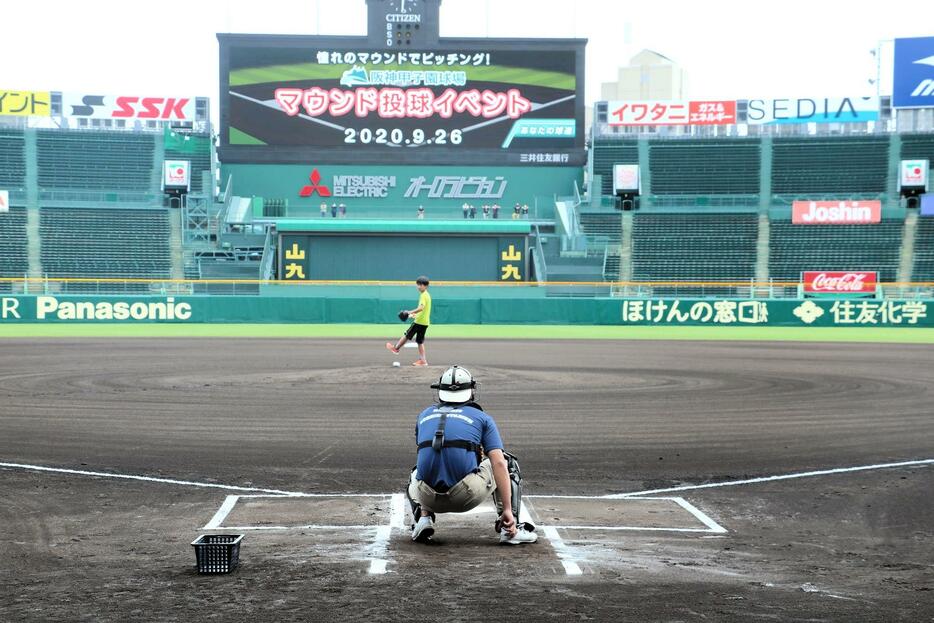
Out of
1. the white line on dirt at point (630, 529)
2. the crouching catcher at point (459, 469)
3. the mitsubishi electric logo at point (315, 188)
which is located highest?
the mitsubishi electric logo at point (315, 188)

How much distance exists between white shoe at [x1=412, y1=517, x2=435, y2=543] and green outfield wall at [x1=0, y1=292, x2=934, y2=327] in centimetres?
3502

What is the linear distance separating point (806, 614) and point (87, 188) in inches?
2290

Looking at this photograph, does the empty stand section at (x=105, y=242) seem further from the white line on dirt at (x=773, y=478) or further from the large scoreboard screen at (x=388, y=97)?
the white line on dirt at (x=773, y=478)

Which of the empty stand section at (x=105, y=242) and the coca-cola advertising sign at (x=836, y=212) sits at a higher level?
the coca-cola advertising sign at (x=836, y=212)

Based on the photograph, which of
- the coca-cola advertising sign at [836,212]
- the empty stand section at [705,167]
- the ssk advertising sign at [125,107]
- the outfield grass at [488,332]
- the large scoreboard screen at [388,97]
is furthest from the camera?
the empty stand section at [705,167]

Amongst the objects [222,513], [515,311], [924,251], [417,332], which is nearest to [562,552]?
[222,513]

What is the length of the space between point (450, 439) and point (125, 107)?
55.7 m

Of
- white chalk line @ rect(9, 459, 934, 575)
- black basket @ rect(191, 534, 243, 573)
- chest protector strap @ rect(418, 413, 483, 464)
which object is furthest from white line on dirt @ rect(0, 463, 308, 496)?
black basket @ rect(191, 534, 243, 573)

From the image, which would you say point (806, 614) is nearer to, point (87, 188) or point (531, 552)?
point (531, 552)

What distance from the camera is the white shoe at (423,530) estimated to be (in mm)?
8000

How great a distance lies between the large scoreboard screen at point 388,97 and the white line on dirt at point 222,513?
46641mm

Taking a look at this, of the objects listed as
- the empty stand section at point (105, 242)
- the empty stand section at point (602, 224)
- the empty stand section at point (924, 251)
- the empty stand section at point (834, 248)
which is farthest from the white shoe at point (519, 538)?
the empty stand section at point (602, 224)

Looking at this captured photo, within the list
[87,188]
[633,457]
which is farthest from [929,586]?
[87,188]

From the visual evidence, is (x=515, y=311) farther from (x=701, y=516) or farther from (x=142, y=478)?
(x=701, y=516)
